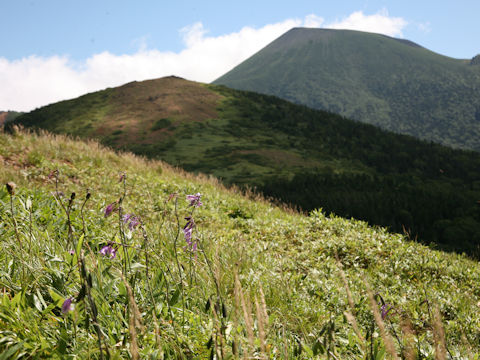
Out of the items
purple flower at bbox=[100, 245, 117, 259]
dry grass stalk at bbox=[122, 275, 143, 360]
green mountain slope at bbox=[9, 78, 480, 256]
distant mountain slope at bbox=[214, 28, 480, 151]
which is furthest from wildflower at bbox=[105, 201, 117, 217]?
distant mountain slope at bbox=[214, 28, 480, 151]

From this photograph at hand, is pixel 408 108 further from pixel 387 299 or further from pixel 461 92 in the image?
pixel 387 299

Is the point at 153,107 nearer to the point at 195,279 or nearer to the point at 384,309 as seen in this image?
the point at 195,279

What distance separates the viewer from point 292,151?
1171 inches

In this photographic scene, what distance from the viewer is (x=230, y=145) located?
29.9 metres

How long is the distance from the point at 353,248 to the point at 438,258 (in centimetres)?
159

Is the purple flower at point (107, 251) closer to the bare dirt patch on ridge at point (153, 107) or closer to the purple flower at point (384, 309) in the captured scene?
the purple flower at point (384, 309)

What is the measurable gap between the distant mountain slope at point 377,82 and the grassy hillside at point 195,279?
257 ft

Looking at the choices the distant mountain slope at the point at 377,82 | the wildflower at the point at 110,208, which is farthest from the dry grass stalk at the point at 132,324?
the distant mountain slope at the point at 377,82

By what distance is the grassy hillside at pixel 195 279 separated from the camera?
1669 millimetres

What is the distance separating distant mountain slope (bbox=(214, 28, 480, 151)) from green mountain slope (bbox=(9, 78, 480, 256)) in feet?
167

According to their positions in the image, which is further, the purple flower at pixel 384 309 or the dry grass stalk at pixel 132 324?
the purple flower at pixel 384 309

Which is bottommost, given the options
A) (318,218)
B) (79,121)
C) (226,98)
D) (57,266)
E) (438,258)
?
(438,258)

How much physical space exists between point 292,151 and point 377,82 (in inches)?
3639

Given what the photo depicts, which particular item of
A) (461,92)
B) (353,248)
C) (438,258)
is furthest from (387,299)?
(461,92)
